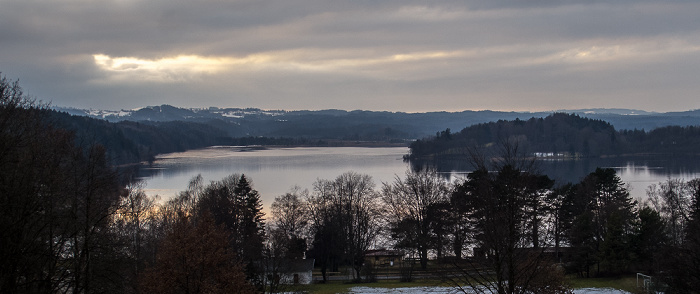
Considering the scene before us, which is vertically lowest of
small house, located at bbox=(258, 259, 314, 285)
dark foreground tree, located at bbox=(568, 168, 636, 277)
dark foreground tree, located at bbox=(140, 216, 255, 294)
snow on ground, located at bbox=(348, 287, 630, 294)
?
small house, located at bbox=(258, 259, 314, 285)

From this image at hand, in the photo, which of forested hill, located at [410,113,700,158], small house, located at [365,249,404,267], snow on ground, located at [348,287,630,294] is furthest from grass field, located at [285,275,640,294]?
forested hill, located at [410,113,700,158]

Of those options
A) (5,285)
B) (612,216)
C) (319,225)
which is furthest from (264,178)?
(5,285)

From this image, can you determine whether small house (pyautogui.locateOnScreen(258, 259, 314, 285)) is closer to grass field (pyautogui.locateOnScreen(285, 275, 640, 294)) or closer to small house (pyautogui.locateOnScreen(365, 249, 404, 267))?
grass field (pyautogui.locateOnScreen(285, 275, 640, 294))

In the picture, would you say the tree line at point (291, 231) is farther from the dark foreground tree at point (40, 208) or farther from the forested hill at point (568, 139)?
the forested hill at point (568, 139)

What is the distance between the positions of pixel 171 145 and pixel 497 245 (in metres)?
150

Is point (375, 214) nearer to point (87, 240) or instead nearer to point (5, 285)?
point (87, 240)

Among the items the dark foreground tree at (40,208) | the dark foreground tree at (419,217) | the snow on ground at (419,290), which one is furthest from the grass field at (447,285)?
the dark foreground tree at (40,208)

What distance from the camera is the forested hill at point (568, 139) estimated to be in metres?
123

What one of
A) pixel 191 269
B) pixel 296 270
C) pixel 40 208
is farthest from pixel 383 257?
pixel 40 208

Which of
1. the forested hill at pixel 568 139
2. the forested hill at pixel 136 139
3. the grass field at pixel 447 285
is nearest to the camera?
the grass field at pixel 447 285

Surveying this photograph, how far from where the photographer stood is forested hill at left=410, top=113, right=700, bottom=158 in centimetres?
12312

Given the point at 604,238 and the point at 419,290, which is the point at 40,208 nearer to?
the point at 419,290

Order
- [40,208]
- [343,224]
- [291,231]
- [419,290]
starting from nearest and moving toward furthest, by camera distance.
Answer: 1. [40,208]
2. [419,290]
3. [291,231]
4. [343,224]

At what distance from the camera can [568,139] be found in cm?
14225
